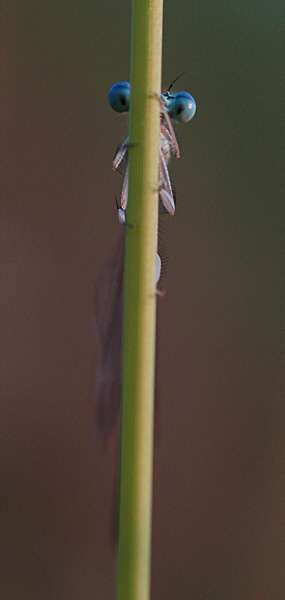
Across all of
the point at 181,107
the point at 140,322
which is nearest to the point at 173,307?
the point at 181,107

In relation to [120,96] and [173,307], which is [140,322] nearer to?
[120,96]

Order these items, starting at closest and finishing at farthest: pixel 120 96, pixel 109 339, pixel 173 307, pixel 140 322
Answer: pixel 140 322 < pixel 109 339 < pixel 120 96 < pixel 173 307

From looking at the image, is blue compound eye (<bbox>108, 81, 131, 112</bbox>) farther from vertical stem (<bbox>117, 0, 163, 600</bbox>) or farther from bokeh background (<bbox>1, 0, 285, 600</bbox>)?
bokeh background (<bbox>1, 0, 285, 600</bbox>)

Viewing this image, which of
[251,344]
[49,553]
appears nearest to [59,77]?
[251,344]

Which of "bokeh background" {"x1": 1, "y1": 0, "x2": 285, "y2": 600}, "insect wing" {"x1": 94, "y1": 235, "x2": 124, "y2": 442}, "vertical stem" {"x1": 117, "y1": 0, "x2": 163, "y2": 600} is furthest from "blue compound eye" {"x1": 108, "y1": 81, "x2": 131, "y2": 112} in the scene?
"bokeh background" {"x1": 1, "y1": 0, "x2": 285, "y2": 600}

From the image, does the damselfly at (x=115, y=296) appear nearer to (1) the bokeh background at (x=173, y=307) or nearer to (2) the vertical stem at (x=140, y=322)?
(2) the vertical stem at (x=140, y=322)

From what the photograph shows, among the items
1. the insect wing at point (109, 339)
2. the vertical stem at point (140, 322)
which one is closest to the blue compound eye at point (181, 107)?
the insect wing at point (109, 339)
